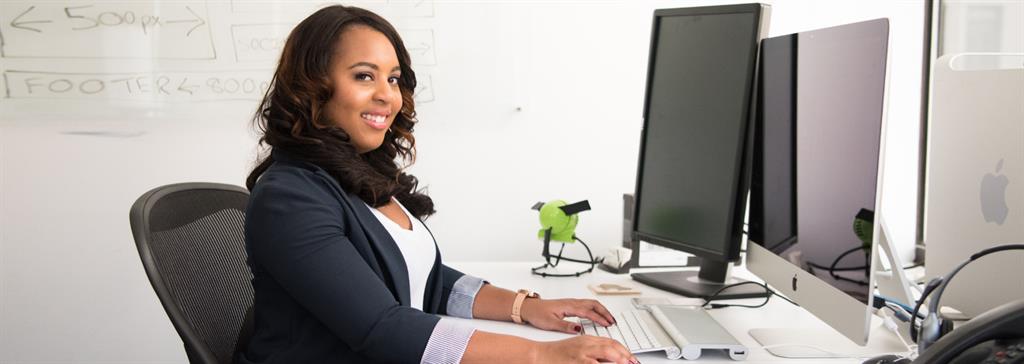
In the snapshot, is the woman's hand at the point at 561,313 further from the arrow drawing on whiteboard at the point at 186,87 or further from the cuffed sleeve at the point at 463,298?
the arrow drawing on whiteboard at the point at 186,87

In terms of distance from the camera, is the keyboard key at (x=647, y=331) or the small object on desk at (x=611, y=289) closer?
the keyboard key at (x=647, y=331)

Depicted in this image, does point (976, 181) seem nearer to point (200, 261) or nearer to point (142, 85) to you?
point (200, 261)

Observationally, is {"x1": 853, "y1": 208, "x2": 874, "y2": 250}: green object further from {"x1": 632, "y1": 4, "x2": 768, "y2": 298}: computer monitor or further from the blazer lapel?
the blazer lapel

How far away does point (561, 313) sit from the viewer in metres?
1.40

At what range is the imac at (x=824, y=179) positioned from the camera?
108cm

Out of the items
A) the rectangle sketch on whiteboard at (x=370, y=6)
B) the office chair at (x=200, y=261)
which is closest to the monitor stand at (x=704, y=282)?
the office chair at (x=200, y=261)

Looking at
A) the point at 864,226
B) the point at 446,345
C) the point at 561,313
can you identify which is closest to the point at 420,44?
the point at 561,313

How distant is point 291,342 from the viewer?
1.20 m

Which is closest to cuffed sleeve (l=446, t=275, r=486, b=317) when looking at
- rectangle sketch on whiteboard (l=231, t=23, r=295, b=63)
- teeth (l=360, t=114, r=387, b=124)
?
teeth (l=360, t=114, r=387, b=124)

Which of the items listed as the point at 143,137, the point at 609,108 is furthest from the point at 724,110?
the point at 143,137

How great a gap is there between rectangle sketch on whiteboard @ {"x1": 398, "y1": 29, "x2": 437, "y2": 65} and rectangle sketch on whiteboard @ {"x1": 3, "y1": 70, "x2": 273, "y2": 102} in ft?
1.55

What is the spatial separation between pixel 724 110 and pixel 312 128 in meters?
0.80

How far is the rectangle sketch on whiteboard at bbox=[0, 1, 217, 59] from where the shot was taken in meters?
2.62

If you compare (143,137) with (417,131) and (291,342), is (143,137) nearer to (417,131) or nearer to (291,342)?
(417,131)
